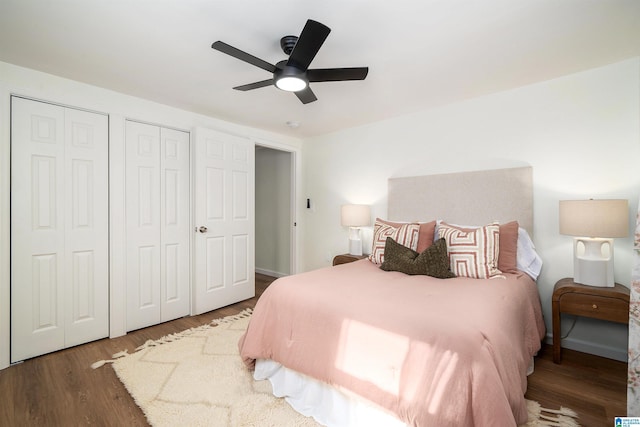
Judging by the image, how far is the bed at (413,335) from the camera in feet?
3.96

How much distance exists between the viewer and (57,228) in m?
2.48

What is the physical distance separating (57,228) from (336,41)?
2.71 meters

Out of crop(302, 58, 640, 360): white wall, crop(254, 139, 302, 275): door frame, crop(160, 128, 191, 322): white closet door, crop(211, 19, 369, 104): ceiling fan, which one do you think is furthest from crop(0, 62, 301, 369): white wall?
crop(302, 58, 640, 360): white wall

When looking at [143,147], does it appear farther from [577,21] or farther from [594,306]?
[594,306]

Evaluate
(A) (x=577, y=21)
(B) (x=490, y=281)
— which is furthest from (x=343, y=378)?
(A) (x=577, y=21)

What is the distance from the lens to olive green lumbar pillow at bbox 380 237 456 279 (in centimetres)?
233

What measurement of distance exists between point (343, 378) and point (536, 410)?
119cm

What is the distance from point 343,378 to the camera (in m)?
1.50

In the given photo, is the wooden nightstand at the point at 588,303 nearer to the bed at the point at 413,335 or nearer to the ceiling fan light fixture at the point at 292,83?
the bed at the point at 413,335

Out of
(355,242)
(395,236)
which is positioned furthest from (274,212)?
(395,236)

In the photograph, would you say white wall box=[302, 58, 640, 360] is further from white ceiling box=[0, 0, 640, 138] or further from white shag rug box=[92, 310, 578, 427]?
white shag rug box=[92, 310, 578, 427]

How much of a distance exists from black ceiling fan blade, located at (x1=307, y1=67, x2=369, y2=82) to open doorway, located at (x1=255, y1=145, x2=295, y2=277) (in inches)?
104

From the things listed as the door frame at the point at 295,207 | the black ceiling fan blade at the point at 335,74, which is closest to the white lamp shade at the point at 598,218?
the black ceiling fan blade at the point at 335,74

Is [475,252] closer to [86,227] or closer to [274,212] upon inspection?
[86,227]
